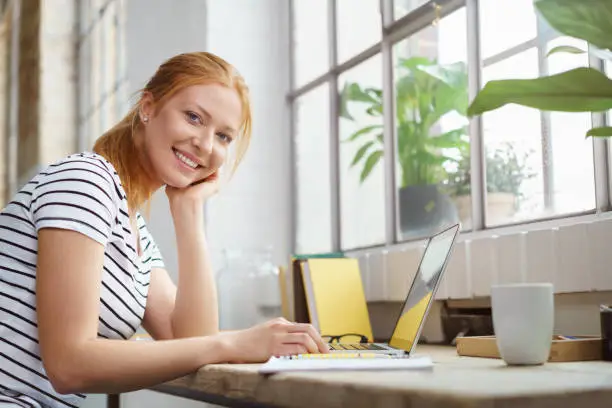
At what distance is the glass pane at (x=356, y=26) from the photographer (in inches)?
98.0

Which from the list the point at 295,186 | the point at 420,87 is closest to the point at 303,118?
the point at 295,186

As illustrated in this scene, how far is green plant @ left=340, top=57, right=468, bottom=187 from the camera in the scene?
2.10 metres

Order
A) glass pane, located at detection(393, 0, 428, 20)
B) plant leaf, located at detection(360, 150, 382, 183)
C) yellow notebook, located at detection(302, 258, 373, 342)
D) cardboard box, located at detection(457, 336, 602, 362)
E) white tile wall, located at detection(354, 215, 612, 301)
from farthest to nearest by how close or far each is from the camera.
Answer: plant leaf, located at detection(360, 150, 382, 183) → glass pane, located at detection(393, 0, 428, 20) → yellow notebook, located at detection(302, 258, 373, 342) → white tile wall, located at detection(354, 215, 612, 301) → cardboard box, located at detection(457, 336, 602, 362)

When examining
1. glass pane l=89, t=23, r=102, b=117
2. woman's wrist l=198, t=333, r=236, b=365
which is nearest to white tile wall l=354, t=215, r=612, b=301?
woman's wrist l=198, t=333, r=236, b=365

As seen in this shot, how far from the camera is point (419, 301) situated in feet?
4.86

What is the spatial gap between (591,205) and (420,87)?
29.3 inches

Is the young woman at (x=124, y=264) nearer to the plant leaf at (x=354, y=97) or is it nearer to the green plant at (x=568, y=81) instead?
the green plant at (x=568, y=81)

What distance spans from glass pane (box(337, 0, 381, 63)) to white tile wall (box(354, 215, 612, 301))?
0.74 meters

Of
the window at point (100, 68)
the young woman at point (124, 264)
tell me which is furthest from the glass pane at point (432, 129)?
the window at point (100, 68)

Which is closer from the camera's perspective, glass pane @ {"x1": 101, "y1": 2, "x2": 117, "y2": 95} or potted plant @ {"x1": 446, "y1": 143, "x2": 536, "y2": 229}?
potted plant @ {"x1": 446, "y1": 143, "x2": 536, "y2": 229}

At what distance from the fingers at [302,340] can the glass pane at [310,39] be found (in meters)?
1.75

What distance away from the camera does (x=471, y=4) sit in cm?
200

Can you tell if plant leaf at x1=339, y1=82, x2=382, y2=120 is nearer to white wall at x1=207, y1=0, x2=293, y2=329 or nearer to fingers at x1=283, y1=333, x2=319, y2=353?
white wall at x1=207, y1=0, x2=293, y2=329

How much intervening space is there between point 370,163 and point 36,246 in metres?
1.28
